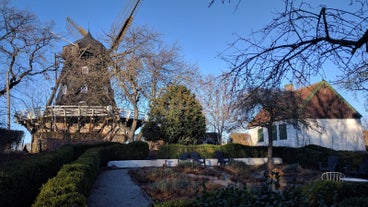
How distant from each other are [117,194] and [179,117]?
13213 millimetres

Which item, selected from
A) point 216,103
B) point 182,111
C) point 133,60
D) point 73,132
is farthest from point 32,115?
point 216,103

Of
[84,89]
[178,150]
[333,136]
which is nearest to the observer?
[178,150]

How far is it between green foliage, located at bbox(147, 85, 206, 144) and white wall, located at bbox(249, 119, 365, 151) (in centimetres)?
835

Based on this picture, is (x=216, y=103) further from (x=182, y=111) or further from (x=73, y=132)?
(x=73, y=132)

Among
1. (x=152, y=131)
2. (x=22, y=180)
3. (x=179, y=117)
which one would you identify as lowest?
(x=22, y=180)

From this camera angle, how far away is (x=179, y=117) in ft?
74.8

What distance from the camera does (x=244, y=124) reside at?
19.2m

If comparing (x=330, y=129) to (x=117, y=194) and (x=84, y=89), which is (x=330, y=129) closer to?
(x=84, y=89)

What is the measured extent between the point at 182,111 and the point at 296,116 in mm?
8572

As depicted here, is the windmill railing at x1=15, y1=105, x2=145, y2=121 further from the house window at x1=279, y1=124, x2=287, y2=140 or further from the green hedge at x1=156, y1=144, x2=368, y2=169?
the house window at x1=279, y1=124, x2=287, y2=140

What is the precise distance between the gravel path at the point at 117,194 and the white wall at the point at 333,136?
17767 millimetres

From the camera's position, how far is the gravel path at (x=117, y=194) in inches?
334

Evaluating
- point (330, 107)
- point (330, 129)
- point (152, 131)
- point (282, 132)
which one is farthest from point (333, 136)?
point (152, 131)

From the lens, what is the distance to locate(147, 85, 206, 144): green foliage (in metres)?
22.8
